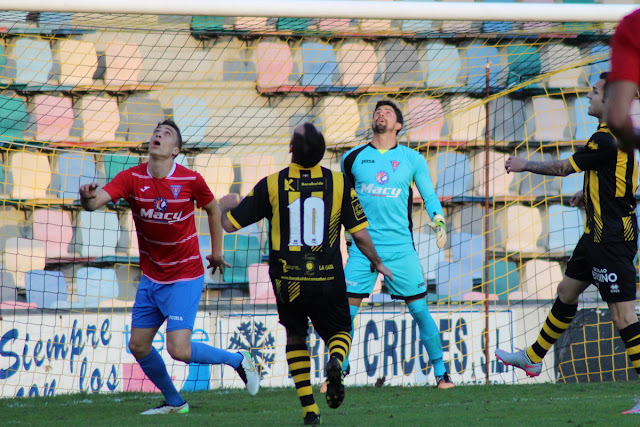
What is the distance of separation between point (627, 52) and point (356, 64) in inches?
245

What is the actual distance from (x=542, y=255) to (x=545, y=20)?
3225mm

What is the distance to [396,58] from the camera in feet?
28.3

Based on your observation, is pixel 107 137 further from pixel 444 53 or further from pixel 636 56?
pixel 636 56

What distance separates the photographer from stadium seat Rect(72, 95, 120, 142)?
8352 mm

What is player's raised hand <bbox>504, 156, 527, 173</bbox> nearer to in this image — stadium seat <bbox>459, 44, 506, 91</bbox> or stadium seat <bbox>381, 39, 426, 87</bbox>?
stadium seat <bbox>459, 44, 506, 91</bbox>

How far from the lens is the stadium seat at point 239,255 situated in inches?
312

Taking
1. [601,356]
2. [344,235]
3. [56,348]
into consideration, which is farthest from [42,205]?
[601,356]

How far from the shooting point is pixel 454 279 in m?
8.01

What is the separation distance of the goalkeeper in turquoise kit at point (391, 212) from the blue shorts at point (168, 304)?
1.33 m

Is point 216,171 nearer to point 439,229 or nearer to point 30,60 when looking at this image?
point 30,60

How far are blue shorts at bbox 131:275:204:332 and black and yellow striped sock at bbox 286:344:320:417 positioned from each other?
91 cm

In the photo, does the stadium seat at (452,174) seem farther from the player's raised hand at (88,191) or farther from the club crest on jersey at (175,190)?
the player's raised hand at (88,191)

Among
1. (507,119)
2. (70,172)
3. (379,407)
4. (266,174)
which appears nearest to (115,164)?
(70,172)

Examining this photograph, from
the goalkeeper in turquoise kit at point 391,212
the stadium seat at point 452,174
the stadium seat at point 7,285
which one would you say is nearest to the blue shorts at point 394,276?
the goalkeeper in turquoise kit at point 391,212
